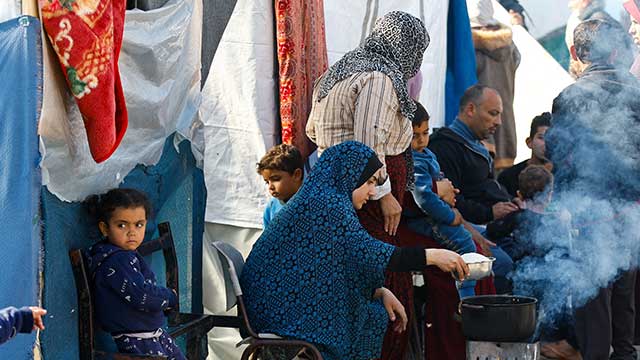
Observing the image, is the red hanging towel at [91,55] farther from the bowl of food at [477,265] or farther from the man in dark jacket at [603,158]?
the man in dark jacket at [603,158]

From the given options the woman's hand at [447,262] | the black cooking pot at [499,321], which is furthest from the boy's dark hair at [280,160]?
the woman's hand at [447,262]

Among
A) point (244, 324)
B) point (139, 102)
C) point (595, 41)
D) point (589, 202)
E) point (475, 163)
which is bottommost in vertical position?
point (244, 324)

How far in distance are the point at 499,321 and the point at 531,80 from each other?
23.1 ft

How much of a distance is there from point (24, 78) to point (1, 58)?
10cm

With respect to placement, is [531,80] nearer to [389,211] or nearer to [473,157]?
[473,157]

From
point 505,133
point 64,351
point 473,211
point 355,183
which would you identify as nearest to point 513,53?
point 505,133

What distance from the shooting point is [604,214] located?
266 inches

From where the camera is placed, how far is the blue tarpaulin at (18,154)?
3.73m

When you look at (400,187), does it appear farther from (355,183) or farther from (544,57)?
(544,57)

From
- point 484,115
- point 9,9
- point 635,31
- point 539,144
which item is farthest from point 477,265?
point 635,31

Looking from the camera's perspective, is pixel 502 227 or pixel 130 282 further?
pixel 502 227

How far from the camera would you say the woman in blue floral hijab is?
473 cm

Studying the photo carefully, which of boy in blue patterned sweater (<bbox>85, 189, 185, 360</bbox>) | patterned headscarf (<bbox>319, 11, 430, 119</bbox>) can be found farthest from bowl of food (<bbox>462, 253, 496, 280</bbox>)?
boy in blue patterned sweater (<bbox>85, 189, 185, 360</bbox>)

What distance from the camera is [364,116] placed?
212 inches
